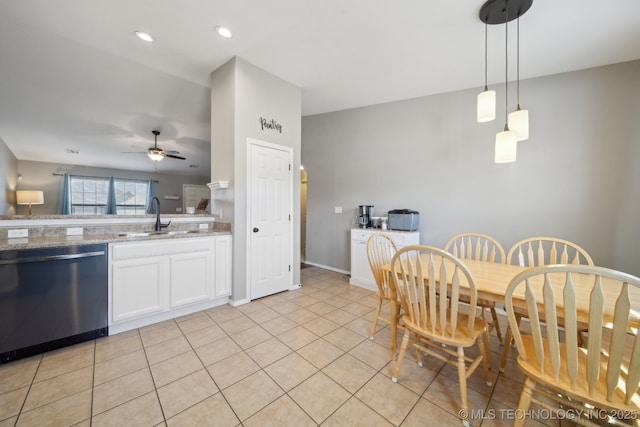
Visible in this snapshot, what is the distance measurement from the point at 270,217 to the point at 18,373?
2333mm

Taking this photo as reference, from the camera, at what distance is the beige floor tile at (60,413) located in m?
1.31

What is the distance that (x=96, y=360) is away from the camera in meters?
1.83

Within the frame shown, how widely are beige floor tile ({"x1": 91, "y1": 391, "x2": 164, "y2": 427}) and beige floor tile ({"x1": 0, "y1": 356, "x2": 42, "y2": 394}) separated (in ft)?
2.50

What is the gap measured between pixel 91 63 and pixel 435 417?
4817 millimetres

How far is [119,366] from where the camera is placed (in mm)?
1766

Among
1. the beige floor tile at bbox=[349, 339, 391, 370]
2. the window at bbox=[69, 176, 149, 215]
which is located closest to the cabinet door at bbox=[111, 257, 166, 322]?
the beige floor tile at bbox=[349, 339, 391, 370]

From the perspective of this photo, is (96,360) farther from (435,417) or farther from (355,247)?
(355,247)

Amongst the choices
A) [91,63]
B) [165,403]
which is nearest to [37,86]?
[91,63]

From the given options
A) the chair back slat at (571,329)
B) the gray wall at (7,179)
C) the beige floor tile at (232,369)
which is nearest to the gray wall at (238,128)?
the beige floor tile at (232,369)

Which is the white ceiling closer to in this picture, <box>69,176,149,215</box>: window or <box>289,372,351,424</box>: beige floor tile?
<box>289,372,351,424</box>: beige floor tile

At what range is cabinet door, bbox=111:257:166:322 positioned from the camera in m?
2.14

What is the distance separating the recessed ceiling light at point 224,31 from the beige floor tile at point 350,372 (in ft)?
10.3

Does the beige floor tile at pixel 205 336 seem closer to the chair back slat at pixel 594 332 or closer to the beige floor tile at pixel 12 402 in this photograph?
the beige floor tile at pixel 12 402

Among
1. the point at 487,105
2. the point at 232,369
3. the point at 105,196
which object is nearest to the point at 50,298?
the point at 232,369
